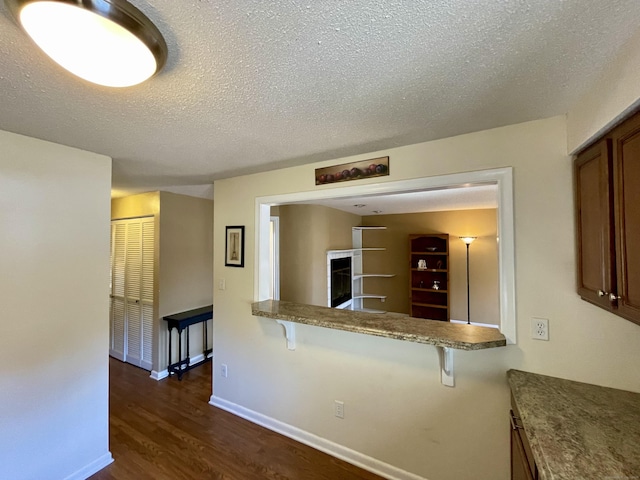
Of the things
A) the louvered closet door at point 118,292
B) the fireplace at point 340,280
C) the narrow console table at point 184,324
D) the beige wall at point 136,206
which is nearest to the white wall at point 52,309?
the narrow console table at point 184,324

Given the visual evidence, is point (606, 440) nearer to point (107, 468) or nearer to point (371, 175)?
point (371, 175)

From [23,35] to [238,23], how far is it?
0.71 meters

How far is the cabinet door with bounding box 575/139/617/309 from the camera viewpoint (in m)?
1.10

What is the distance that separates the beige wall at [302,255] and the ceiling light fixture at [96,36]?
10.8 feet

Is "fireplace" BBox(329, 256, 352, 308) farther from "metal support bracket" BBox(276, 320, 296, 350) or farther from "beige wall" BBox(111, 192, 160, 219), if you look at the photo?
"beige wall" BBox(111, 192, 160, 219)

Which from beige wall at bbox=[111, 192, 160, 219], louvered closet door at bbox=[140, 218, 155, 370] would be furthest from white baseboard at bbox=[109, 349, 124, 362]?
beige wall at bbox=[111, 192, 160, 219]

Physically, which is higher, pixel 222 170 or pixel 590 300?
pixel 222 170

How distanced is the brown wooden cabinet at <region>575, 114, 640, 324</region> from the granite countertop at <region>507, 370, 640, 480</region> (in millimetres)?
470

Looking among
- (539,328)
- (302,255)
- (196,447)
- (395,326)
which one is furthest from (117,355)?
(539,328)

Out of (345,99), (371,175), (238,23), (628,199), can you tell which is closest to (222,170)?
(371,175)

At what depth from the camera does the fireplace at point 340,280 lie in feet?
15.5

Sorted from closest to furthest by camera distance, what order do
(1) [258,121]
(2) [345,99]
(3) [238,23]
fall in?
(3) [238,23]
(2) [345,99]
(1) [258,121]

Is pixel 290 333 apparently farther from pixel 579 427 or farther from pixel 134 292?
pixel 134 292

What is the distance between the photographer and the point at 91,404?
197 centimetres
